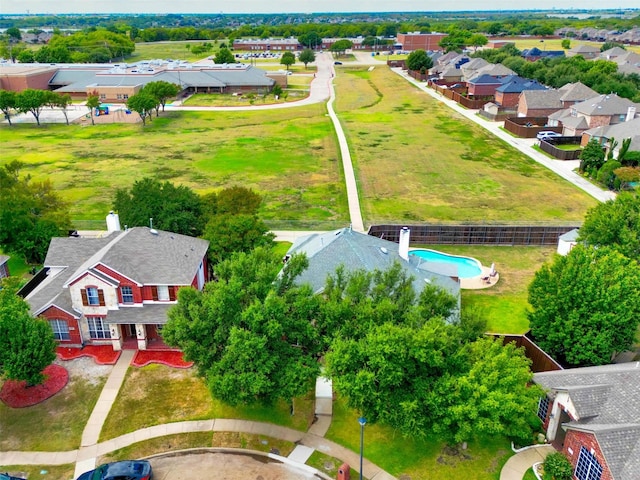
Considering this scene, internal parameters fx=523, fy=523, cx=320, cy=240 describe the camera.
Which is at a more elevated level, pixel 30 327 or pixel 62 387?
pixel 30 327

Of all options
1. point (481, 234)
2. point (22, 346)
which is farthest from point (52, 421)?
point (481, 234)

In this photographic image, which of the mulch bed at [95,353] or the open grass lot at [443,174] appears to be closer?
the mulch bed at [95,353]

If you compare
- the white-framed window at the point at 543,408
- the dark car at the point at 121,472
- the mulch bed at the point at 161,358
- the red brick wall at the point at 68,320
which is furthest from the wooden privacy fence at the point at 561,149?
the dark car at the point at 121,472

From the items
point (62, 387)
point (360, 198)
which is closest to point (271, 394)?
point (62, 387)

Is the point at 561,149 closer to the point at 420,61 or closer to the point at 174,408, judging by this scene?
the point at 174,408

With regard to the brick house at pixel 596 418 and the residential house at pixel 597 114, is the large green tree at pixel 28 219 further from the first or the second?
the residential house at pixel 597 114

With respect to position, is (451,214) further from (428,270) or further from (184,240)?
(184,240)

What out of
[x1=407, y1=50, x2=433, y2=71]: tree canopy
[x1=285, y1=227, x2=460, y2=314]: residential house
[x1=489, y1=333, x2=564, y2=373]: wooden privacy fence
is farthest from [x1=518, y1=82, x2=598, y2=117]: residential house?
[x1=489, y1=333, x2=564, y2=373]: wooden privacy fence
